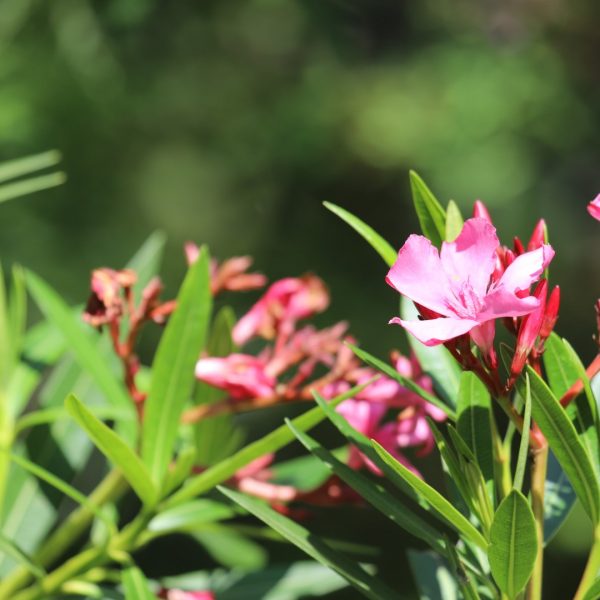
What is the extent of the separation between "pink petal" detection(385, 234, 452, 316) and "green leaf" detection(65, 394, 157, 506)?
0.17 meters

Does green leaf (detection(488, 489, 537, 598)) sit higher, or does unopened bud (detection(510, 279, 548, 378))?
unopened bud (detection(510, 279, 548, 378))

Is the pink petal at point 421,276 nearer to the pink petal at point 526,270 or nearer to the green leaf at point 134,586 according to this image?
the pink petal at point 526,270

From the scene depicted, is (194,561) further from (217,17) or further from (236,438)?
(236,438)

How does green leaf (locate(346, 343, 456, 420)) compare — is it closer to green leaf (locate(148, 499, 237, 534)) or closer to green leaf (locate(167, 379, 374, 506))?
green leaf (locate(167, 379, 374, 506))

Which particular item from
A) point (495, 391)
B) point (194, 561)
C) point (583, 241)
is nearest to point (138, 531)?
point (495, 391)

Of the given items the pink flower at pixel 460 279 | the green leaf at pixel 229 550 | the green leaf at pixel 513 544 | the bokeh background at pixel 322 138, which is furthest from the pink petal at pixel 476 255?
the bokeh background at pixel 322 138

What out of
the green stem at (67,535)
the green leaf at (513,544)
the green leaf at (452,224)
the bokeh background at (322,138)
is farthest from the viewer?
the bokeh background at (322,138)

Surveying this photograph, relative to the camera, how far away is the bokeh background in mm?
2695

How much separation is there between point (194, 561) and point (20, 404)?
2039mm

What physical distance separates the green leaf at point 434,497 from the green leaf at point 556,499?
0.43 feet

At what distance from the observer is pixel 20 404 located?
2.35 ft

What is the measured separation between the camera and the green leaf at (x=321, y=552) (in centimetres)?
51

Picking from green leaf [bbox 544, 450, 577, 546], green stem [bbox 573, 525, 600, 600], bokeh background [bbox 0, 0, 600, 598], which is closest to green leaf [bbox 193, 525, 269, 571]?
green leaf [bbox 544, 450, 577, 546]

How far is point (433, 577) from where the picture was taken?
0.64 m
